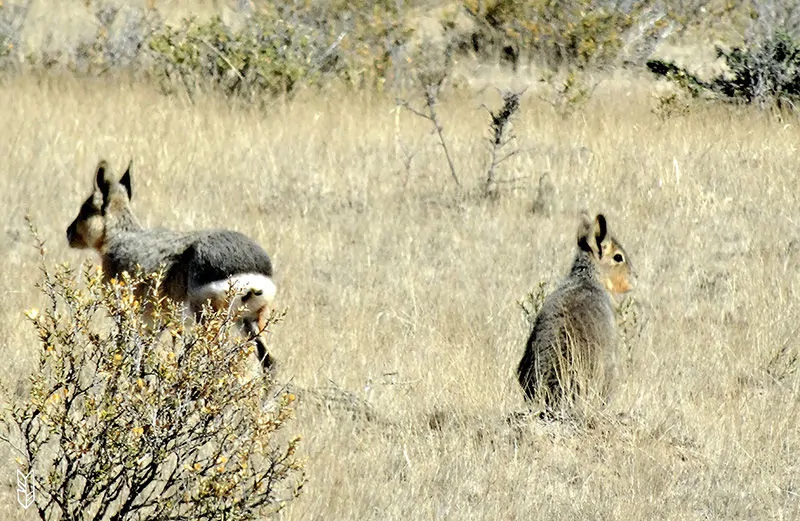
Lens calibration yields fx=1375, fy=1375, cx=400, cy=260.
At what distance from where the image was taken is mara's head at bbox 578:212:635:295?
701cm

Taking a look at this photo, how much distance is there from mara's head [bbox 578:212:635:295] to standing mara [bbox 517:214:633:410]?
0.92 feet

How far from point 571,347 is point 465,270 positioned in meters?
3.15

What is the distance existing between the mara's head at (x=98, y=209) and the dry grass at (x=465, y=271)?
560 millimetres

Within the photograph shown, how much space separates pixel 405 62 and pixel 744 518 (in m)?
12.5

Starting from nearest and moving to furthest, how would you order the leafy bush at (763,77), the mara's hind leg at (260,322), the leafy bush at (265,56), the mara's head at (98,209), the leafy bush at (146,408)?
1. the leafy bush at (146,408)
2. the mara's hind leg at (260,322)
3. the mara's head at (98,209)
4. the leafy bush at (763,77)
5. the leafy bush at (265,56)

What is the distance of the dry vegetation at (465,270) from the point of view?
5.58 metres

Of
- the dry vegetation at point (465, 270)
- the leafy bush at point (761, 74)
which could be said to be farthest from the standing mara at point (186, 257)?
the leafy bush at point (761, 74)

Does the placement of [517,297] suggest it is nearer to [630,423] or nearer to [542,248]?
[542,248]

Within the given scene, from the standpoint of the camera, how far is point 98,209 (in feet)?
25.8

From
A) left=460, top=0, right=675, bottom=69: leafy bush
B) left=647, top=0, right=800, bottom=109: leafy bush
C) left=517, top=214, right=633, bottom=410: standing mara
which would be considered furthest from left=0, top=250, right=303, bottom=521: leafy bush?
left=460, top=0, right=675, bottom=69: leafy bush

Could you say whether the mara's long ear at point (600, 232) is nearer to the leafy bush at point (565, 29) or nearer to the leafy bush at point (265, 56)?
the leafy bush at point (265, 56)

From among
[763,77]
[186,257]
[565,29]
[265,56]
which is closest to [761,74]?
[763,77]

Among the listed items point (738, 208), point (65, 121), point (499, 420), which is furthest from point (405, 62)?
point (499, 420)

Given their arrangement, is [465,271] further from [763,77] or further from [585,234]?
[763,77]
